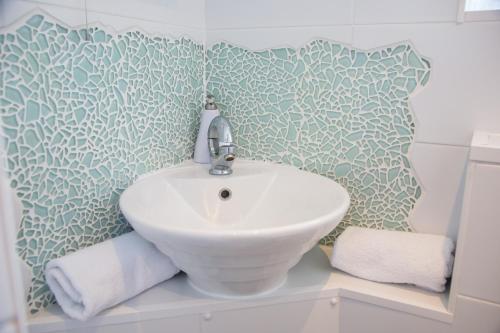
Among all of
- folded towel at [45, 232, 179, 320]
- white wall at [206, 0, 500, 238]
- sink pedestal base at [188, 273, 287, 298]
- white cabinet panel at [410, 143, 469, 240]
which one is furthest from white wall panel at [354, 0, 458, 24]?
folded towel at [45, 232, 179, 320]

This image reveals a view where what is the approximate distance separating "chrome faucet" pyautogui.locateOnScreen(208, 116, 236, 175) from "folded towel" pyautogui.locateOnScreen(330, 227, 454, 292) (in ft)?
1.24

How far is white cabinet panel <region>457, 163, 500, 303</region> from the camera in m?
0.78

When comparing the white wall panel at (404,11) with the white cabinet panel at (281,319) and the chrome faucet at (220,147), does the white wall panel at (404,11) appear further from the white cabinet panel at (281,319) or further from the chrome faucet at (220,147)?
the white cabinet panel at (281,319)

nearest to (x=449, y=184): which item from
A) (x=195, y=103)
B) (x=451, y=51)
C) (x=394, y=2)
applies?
(x=451, y=51)

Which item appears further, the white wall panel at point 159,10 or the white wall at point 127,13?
the white wall panel at point 159,10

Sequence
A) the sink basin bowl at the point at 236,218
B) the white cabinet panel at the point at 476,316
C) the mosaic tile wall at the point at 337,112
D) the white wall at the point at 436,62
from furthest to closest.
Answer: the mosaic tile wall at the point at 337,112, the white wall at the point at 436,62, the white cabinet panel at the point at 476,316, the sink basin bowl at the point at 236,218

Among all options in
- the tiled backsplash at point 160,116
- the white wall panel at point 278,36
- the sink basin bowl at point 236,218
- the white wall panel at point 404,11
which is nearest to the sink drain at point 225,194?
the sink basin bowl at point 236,218

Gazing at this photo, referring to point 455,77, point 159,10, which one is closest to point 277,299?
point 455,77

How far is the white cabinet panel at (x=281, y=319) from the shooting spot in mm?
880

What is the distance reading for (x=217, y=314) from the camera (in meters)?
0.87

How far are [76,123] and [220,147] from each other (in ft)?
1.32

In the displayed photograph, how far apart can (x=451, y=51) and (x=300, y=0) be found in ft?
1.37

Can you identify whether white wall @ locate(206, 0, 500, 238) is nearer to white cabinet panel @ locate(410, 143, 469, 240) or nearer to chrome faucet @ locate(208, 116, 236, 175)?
white cabinet panel @ locate(410, 143, 469, 240)

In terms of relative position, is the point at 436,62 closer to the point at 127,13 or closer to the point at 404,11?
the point at 404,11
